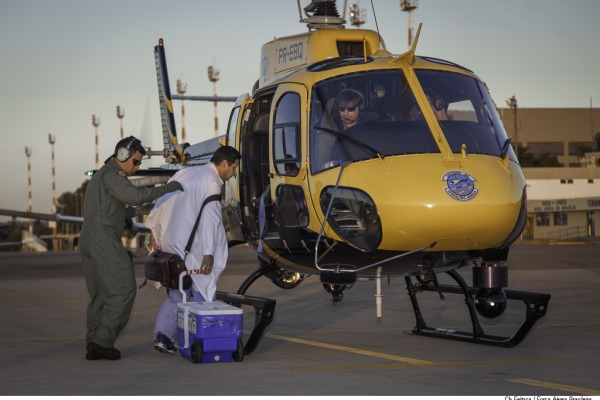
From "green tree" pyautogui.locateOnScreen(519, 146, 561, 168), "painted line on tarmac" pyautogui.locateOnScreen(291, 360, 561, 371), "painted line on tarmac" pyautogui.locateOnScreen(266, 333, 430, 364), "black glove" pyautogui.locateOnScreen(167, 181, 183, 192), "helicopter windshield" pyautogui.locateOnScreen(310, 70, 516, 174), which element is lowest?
"painted line on tarmac" pyautogui.locateOnScreen(266, 333, 430, 364)

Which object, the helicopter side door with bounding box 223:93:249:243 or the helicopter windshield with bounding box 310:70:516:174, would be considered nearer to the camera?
the helicopter windshield with bounding box 310:70:516:174

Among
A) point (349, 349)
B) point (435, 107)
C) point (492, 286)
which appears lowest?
point (349, 349)

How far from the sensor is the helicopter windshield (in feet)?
33.6

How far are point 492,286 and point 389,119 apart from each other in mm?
2043

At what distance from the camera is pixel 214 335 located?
1001 centimetres

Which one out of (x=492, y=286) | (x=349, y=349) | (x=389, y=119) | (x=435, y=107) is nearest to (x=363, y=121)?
(x=389, y=119)

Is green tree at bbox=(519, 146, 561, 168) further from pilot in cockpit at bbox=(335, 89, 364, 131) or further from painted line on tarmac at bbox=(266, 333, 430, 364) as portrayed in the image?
pilot in cockpit at bbox=(335, 89, 364, 131)

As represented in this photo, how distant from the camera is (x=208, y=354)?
10.0m

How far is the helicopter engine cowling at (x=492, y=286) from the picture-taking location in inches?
427

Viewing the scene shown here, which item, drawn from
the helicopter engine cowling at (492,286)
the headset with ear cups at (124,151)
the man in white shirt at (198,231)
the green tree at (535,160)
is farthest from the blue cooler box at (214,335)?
the green tree at (535,160)

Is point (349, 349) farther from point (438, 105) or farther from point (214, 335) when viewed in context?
point (438, 105)

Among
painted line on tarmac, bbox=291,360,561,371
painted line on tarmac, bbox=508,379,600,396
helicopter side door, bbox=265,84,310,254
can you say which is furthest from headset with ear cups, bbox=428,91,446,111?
painted line on tarmac, bbox=508,379,600,396

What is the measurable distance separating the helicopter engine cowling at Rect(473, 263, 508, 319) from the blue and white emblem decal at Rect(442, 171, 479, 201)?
134cm

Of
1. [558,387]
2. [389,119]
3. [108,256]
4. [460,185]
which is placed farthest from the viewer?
[389,119]
